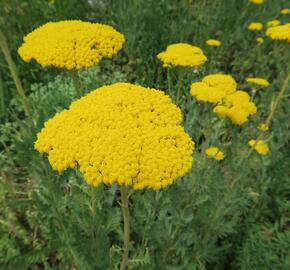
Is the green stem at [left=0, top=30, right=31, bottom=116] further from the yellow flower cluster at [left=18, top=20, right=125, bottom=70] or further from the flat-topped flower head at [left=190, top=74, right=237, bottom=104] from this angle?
the flat-topped flower head at [left=190, top=74, right=237, bottom=104]

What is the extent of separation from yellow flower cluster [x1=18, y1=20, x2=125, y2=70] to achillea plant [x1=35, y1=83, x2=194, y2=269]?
1.02ft

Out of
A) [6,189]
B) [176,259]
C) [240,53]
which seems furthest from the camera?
[240,53]

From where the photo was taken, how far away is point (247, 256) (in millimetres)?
2453

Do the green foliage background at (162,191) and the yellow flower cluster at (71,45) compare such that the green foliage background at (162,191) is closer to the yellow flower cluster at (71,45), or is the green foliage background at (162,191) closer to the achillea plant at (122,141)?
the yellow flower cluster at (71,45)

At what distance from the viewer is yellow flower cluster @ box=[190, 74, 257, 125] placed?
2.15 meters

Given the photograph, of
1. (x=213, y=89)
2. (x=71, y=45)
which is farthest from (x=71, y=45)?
(x=213, y=89)

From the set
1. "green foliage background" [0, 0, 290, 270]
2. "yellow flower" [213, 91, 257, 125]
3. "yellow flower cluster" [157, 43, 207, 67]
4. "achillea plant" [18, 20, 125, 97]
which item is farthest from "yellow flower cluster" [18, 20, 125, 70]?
"yellow flower" [213, 91, 257, 125]

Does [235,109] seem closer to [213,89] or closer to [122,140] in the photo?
[213,89]

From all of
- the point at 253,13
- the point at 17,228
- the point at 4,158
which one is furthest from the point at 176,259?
the point at 253,13

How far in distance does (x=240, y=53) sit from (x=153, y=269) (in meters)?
3.30

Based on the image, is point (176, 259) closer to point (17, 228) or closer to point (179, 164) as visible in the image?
point (17, 228)

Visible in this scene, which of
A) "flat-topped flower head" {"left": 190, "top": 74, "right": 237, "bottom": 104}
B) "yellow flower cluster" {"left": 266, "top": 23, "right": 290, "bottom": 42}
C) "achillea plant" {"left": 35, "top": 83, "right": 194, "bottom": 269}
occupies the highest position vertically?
"achillea plant" {"left": 35, "top": 83, "right": 194, "bottom": 269}

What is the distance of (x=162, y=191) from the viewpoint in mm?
2326

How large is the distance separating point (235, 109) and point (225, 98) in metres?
0.11
